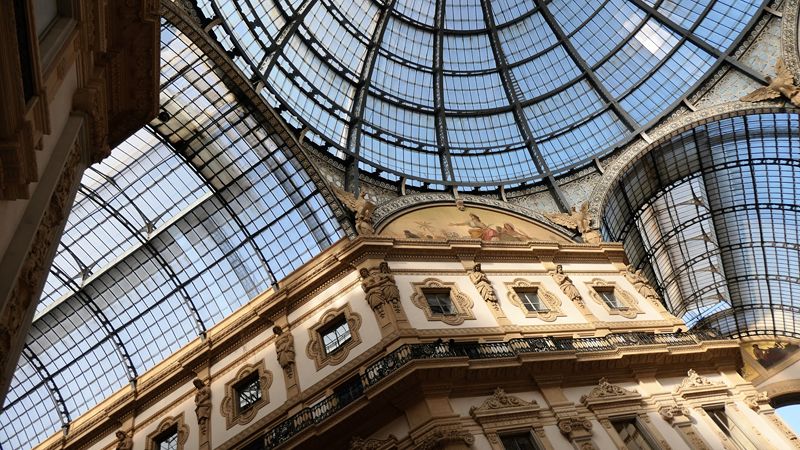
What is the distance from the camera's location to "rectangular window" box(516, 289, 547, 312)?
25.0 metres

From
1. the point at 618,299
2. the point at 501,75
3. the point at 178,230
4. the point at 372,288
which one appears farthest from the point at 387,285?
the point at 501,75

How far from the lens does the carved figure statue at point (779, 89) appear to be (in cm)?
3188

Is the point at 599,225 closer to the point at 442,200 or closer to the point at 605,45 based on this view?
the point at 442,200

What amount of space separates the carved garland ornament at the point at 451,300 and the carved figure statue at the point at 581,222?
31.6 feet

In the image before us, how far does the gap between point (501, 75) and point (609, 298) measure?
53.3 ft

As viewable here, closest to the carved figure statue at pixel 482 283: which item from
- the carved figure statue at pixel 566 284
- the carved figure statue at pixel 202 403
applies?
the carved figure statue at pixel 566 284

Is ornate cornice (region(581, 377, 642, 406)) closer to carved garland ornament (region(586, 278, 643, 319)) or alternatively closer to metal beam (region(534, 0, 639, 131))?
carved garland ornament (region(586, 278, 643, 319))

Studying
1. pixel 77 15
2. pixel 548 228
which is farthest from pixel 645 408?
pixel 77 15

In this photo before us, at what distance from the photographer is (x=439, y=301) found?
24.0 m

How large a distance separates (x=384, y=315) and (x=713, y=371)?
12821mm

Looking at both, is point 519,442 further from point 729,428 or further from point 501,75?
point 501,75

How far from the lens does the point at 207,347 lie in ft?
82.4

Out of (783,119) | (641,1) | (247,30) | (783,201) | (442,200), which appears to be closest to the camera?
(247,30)

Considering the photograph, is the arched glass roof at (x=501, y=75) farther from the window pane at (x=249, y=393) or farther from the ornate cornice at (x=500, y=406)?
the ornate cornice at (x=500, y=406)
